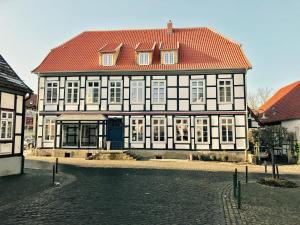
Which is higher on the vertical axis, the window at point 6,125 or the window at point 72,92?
the window at point 72,92

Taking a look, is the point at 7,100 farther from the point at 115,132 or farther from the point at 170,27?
the point at 170,27

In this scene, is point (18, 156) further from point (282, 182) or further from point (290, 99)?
point (290, 99)

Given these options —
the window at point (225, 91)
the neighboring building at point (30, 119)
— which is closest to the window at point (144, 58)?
the window at point (225, 91)

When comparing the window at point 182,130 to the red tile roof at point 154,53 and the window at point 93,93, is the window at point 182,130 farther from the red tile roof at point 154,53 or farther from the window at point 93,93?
the window at point 93,93

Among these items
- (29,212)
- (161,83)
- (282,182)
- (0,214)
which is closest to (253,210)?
(282,182)

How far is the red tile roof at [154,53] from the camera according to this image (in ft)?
85.5

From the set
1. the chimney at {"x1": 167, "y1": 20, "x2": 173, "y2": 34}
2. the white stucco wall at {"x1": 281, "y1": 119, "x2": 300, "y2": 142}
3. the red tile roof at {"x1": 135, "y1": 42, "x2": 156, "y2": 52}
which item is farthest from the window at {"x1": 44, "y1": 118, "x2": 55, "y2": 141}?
the white stucco wall at {"x1": 281, "y1": 119, "x2": 300, "y2": 142}

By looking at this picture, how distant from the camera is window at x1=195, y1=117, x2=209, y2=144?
2528 centimetres

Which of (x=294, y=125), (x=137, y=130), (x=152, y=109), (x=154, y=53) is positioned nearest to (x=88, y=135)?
(x=137, y=130)

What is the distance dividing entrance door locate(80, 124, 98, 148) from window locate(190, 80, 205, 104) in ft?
30.5

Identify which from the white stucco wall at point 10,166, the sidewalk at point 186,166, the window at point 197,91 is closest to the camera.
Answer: the white stucco wall at point 10,166

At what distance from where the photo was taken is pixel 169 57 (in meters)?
26.7

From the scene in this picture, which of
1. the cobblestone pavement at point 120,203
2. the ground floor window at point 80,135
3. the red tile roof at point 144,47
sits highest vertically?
the red tile roof at point 144,47

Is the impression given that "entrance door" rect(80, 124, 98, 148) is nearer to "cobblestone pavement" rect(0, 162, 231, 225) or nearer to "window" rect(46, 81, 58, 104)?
"window" rect(46, 81, 58, 104)
